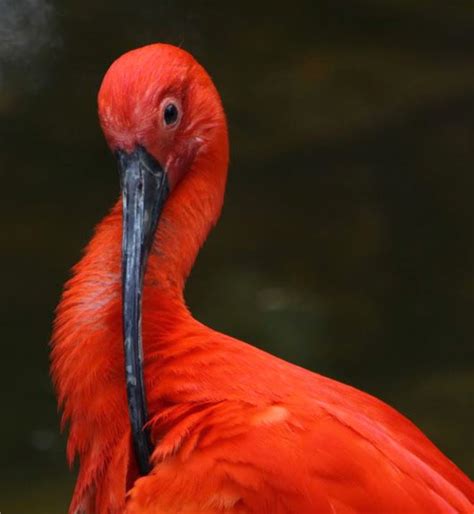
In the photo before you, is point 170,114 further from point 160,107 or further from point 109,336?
point 109,336

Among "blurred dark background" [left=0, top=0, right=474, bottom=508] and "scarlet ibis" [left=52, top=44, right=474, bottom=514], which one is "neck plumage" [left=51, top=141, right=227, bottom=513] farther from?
"blurred dark background" [left=0, top=0, right=474, bottom=508]

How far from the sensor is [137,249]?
2.45 metres

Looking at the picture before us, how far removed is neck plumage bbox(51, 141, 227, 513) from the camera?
2395mm

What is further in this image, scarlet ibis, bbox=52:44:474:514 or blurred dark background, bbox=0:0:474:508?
blurred dark background, bbox=0:0:474:508

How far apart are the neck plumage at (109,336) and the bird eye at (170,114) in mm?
149

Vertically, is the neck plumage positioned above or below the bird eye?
below

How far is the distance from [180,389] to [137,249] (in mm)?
305

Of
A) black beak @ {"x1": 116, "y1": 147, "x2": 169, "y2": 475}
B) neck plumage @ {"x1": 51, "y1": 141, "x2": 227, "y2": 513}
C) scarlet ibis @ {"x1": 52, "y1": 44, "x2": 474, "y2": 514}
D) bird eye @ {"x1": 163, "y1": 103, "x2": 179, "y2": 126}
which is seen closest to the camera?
scarlet ibis @ {"x1": 52, "y1": 44, "x2": 474, "y2": 514}

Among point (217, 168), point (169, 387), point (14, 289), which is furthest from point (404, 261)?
point (169, 387)

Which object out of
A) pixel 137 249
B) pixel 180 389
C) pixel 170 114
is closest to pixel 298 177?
pixel 170 114

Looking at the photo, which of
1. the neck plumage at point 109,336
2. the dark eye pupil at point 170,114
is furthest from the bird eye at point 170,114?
the neck plumage at point 109,336

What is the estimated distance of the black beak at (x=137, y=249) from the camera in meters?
2.29

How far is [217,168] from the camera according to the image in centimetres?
271

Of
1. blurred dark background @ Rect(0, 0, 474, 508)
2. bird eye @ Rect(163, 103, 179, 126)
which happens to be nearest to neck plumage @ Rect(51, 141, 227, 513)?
bird eye @ Rect(163, 103, 179, 126)
